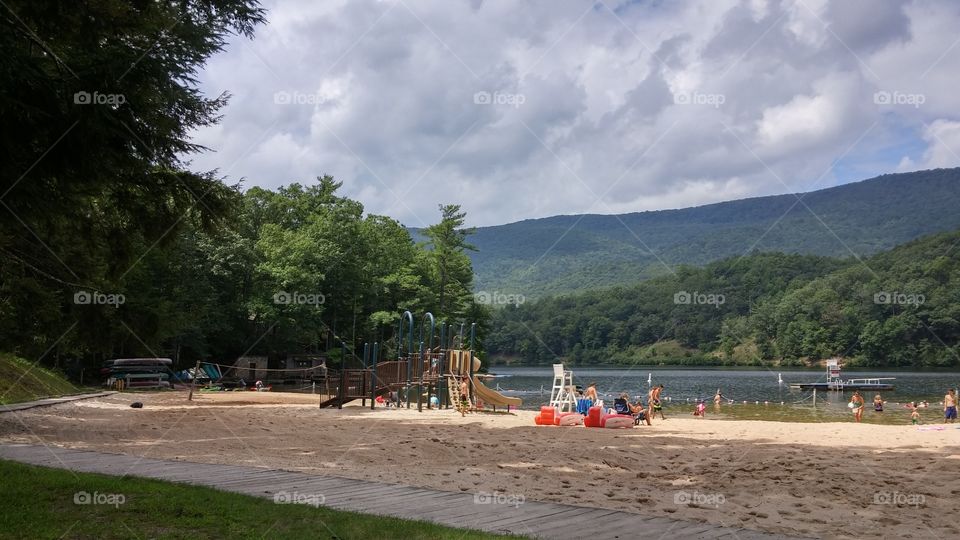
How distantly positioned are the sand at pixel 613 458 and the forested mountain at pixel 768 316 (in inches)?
2414

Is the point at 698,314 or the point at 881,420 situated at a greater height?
the point at 698,314

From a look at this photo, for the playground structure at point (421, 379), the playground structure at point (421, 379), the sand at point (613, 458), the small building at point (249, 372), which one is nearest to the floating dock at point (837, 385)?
the playground structure at point (421, 379)

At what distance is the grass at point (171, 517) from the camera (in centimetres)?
596

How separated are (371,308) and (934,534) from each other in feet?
192

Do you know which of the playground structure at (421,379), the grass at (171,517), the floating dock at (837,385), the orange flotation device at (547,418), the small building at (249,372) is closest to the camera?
the grass at (171,517)

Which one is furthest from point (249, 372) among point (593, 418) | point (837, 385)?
point (837, 385)

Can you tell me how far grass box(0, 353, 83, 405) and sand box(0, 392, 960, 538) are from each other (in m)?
1.73

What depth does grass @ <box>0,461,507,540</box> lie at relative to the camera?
235 inches

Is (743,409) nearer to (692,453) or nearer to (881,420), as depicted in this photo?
(881,420)

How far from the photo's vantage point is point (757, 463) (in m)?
13.2

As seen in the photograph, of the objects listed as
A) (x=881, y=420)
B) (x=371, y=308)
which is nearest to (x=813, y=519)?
(x=881, y=420)

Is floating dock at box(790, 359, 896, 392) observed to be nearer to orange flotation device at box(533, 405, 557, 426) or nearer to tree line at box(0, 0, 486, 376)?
orange flotation device at box(533, 405, 557, 426)

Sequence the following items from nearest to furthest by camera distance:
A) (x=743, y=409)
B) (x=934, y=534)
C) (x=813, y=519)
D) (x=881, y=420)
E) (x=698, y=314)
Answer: (x=934, y=534), (x=813, y=519), (x=881, y=420), (x=743, y=409), (x=698, y=314)

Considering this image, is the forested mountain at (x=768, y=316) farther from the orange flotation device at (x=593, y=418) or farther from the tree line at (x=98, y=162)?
the tree line at (x=98, y=162)
